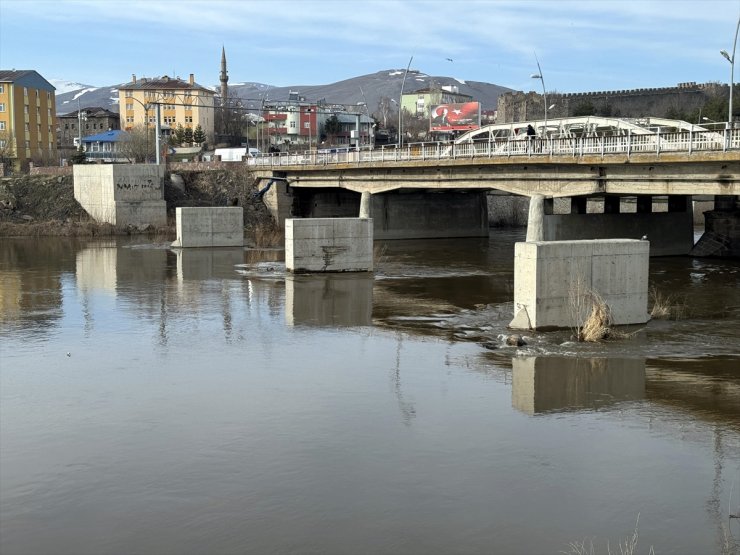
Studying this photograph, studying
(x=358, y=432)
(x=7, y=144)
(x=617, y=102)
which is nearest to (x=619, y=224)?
(x=358, y=432)

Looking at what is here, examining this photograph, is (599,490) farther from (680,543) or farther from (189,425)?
(189,425)

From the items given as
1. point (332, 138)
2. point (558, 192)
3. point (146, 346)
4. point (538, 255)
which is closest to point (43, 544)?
point (146, 346)

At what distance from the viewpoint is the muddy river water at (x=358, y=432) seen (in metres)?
11.9

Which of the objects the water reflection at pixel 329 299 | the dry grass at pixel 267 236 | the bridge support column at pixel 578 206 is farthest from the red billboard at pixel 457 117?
the water reflection at pixel 329 299

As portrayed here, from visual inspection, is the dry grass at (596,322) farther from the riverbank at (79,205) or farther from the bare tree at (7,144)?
the bare tree at (7,144)

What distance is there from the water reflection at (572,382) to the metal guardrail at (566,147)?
14.6 m

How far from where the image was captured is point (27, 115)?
377 feet

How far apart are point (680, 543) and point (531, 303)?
12919 millimetres

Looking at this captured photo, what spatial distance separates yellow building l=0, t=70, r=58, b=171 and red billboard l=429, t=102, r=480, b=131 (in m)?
55.6

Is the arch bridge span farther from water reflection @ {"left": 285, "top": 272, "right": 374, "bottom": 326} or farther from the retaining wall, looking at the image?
the retaining wall

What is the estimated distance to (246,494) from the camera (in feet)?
42.6

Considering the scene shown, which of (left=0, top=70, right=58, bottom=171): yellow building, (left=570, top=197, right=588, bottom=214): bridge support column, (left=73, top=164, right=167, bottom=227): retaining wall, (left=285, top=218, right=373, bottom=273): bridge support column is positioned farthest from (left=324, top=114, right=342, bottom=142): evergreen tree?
(left=285, top=218, right=373, bottom=273): bridge support column

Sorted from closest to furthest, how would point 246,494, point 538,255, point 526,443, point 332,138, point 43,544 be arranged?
point 43,544
point 246,494
point 526,443
point 538,255
point 332,138

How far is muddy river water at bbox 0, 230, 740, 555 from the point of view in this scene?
11922 mm
